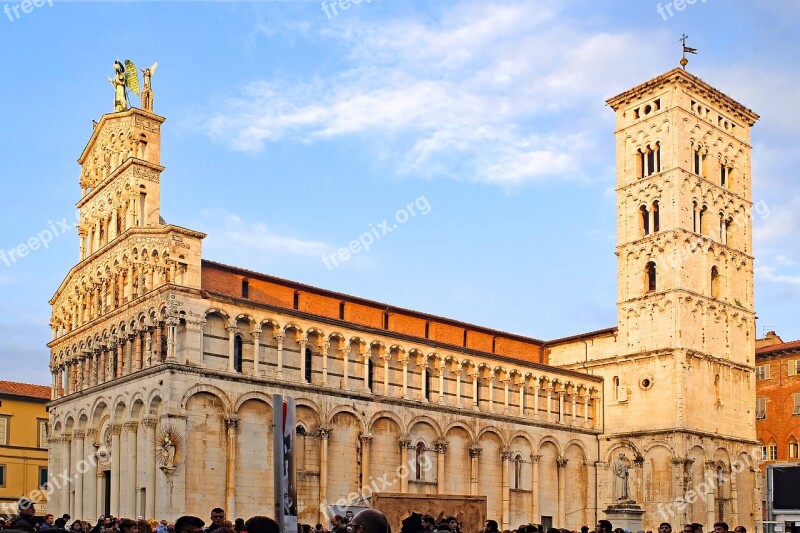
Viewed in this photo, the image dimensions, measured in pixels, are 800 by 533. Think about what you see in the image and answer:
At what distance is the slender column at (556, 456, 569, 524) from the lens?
51.8m

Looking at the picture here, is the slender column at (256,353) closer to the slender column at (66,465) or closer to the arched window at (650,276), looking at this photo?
the slender column at (66,465)

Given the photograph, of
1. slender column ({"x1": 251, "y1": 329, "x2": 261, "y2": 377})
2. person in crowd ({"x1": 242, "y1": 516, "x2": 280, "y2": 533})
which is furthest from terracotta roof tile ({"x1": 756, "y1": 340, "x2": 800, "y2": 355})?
person in crowd ({"x1": 242, "y1": 516, "x2": 280, "y2": 533})

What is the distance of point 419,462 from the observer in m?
45.5

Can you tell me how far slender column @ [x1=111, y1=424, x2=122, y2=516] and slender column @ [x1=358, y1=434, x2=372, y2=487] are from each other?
10.3 metres

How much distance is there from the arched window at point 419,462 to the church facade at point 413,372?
98 millimetres

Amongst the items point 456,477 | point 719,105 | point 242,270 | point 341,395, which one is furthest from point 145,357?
point 719,105

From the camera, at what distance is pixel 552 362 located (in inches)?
→ 2301

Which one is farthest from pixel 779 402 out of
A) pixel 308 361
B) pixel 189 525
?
pixel 189 525

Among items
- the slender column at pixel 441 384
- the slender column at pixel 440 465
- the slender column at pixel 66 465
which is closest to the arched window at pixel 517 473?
the slender column at pixel 440 465

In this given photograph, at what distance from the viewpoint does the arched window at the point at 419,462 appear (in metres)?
45.3

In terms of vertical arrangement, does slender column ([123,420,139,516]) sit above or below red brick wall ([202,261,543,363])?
below

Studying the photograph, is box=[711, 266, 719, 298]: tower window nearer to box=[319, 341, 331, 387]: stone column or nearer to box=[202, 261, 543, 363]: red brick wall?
box=[202, 261, 543, 363]: red brick wall

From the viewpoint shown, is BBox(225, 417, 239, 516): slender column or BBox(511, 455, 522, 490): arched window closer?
BBox(225, 417, 239, 516): slender column

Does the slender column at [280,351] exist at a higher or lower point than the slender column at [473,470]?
higher
